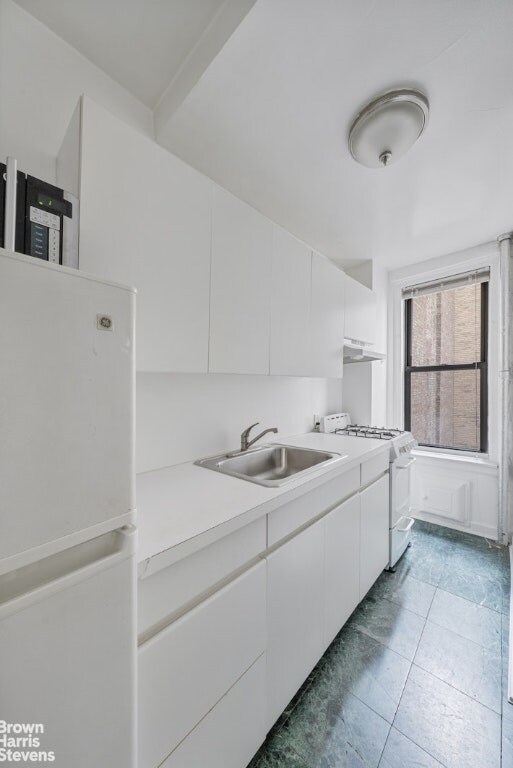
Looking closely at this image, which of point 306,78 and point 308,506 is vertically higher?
point 306,78

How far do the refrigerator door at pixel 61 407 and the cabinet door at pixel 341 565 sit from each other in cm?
109

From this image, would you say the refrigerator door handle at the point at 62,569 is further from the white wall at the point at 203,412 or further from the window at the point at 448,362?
the window at the point at 448,362

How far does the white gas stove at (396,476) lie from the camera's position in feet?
6.73

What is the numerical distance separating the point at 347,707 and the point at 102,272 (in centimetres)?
187

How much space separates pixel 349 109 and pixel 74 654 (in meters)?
1.94

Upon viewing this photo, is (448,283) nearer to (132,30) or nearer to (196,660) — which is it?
(132,30)

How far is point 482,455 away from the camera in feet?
8.75

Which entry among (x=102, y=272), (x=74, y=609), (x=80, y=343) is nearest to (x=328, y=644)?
(x=74, y=609)

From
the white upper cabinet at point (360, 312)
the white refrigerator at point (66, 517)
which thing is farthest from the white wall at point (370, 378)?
the white refrigerator at point (66, 517)

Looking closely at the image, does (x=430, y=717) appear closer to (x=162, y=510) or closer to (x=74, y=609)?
(x=162, y=510)

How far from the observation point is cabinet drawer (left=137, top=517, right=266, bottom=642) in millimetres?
708

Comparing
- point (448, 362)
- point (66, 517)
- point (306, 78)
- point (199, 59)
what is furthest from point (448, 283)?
point (66, 517)

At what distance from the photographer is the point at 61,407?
49cm

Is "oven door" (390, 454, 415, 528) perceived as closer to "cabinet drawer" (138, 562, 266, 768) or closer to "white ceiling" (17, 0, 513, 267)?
"cabinet drawer" (138, 562, 266, 768)
